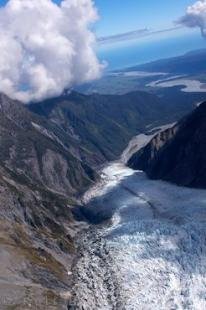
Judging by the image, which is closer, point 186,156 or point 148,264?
point 148,264

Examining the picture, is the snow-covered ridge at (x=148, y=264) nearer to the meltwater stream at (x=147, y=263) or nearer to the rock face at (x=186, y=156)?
the meltwater stream at (x=147, y=263)

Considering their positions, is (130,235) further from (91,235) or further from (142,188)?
(142,188)

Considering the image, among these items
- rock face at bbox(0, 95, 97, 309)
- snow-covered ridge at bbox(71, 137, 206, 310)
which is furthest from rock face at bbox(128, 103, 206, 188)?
rock face at bbox(0, 95, 97, 309)

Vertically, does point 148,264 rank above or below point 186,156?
below

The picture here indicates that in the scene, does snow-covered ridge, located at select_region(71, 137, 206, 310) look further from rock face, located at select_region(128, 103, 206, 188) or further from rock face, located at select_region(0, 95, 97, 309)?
rock face, located at select_region(128, 103, 206, 188)

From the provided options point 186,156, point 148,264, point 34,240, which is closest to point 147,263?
point 148,264

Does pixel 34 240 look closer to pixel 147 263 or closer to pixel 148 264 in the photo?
pixel 147 263

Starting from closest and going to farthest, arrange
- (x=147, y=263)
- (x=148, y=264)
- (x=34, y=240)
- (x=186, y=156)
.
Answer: (x=148, y=264), (x=147, y=263), (x=34, y=240), (x=186, y=156)
